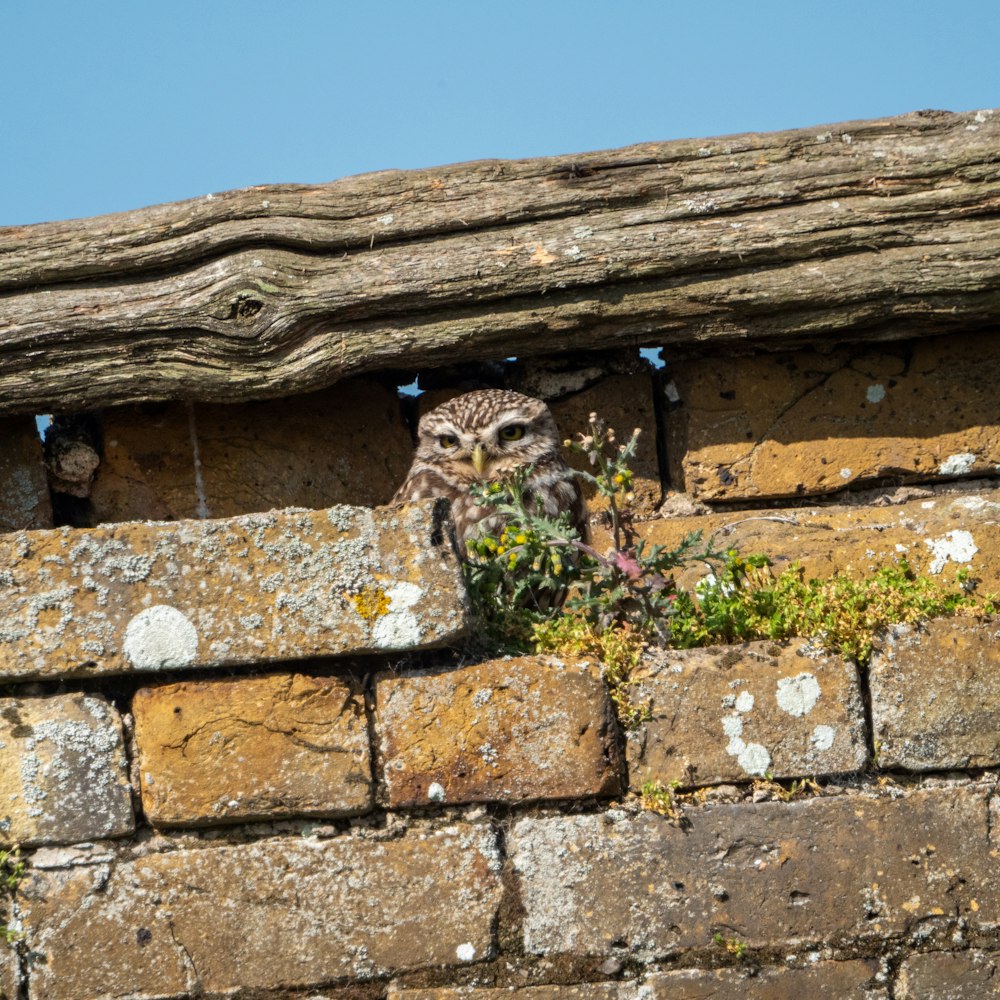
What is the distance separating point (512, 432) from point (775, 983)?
6.42 ft

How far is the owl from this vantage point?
15.6 ft

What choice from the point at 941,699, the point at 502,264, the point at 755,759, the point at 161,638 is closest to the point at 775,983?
the point at 755,759

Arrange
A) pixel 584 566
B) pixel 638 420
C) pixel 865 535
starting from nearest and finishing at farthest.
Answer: pixel 584 566, pixel 865 535, pixel 638 420

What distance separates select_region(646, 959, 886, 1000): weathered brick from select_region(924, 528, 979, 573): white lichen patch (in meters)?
1.21

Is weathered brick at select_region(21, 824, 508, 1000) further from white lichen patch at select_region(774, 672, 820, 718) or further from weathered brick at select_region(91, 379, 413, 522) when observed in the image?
weathered brick at select_region(91, 379, 413, 522)

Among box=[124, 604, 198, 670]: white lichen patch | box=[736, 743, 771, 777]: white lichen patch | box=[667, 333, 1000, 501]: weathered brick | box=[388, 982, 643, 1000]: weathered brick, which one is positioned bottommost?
box=[388, 982, 643, 1000]: weathered brick

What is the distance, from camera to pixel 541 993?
3.71 metres

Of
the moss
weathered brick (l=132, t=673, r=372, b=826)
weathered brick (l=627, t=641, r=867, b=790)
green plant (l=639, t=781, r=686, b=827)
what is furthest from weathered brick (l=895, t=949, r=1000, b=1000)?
the moss

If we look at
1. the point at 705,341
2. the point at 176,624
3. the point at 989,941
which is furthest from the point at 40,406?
the point at 989,941

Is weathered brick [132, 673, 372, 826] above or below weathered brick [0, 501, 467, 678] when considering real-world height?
below

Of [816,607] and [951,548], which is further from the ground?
[951,548]

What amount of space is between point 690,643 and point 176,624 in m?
1.37

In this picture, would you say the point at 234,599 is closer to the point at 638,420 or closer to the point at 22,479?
the point at 22,479

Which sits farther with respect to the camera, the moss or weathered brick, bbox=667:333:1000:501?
weathered brick, bbox=667:333:1000:501
